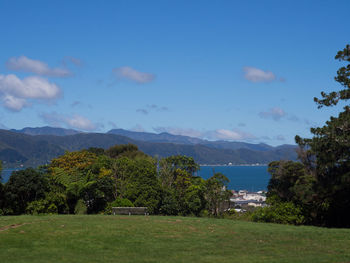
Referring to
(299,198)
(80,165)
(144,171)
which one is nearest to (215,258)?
(299,198)

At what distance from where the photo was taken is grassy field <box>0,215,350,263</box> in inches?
505

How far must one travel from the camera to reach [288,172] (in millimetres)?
28266

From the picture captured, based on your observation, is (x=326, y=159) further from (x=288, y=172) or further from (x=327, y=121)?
(x=288, y=172)

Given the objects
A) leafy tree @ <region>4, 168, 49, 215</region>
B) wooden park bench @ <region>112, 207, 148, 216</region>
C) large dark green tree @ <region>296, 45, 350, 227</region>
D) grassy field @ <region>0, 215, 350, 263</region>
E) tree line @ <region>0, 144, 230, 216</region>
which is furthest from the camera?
tree line @ <region>0, 144, 230, 216</region>

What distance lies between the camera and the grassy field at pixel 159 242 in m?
12.8

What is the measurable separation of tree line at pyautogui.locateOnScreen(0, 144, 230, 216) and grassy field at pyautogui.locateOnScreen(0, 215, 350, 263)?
29.0 ft

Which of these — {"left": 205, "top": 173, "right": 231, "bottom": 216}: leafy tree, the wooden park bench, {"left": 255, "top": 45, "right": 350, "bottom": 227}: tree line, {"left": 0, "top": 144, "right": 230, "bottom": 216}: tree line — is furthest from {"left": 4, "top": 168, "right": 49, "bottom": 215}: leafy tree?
{"left": 205, "top": 173, "right": 231, "bottom": 216}: leafy tree

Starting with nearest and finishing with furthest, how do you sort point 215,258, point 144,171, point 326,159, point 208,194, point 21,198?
point 215,258, point 326,159, point 21,198, point 144,171, point 208,194

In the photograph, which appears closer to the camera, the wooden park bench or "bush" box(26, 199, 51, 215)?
the wooden park bench

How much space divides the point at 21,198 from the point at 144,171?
10.9 meters

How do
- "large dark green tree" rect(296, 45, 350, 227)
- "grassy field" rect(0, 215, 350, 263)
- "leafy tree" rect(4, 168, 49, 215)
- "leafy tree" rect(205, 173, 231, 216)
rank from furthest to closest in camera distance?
"leafy tree" rect(205, 173, 231, 216)
"leafy tree" rect(4, 168, 49, 215)
"large dark green tree" rect(296, 45, 350, 227)
"grassy field" rect(0, 215, 350, 263)

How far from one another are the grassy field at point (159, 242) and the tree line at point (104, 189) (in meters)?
8.83

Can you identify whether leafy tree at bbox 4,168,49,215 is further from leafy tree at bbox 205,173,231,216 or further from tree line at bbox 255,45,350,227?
leafy tree at bbox 205,173,231,216

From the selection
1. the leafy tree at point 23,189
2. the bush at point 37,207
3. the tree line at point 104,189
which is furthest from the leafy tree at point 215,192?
the bush at point 37,207
